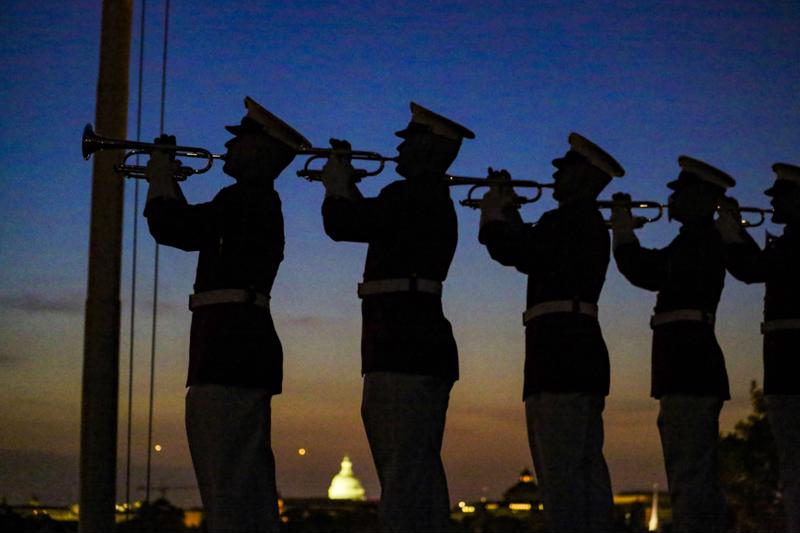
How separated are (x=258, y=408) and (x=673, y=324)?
2.98 meters

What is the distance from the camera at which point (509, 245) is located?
27.0 ft

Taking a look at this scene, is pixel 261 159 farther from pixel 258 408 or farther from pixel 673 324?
pixel 673 324

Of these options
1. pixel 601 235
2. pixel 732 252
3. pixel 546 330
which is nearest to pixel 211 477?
pixel 546 330

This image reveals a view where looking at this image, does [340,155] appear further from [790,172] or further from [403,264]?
[790,172]

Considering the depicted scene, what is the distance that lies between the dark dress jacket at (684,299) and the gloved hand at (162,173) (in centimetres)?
288

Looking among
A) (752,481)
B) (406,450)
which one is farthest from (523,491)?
(752,481)

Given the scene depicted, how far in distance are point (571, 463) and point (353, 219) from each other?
1.88m

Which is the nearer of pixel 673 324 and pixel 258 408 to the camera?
pixel 258 408

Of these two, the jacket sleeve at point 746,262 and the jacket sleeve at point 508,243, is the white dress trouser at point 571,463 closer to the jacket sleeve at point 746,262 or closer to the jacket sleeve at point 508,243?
the jacket sleeve at point 508,243

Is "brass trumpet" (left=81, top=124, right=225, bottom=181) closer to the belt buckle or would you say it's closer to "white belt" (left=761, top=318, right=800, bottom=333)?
the belt buckle

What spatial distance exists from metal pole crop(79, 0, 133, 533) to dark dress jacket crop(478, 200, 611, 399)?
2.38m

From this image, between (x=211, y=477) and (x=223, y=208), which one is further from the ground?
(x=223, y=208)

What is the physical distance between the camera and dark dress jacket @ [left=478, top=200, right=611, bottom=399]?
8219 millimetres

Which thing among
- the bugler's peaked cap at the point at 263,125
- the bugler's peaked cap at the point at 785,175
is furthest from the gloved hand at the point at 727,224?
the bugler's peaked cap at the point at 263,125
